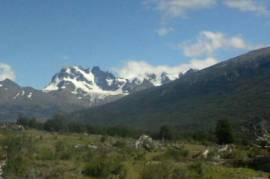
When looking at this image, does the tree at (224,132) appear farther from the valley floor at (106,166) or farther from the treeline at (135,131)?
the valley floor at (106,166)

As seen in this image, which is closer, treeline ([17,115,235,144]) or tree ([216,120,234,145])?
tree ([216,120,234,145])

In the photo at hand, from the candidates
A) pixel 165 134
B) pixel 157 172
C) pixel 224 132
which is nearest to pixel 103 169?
pixel 157 172

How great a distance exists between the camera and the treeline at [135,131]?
93750 millimetres

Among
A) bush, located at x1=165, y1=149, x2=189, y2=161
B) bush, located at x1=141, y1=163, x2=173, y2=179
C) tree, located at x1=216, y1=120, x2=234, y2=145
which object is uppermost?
tree, located at x1=216, y1=120, x2=234, y2=145

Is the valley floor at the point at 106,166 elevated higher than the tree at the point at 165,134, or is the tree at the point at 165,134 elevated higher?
the tree at the point at 165,134

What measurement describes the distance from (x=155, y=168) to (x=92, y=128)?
118915 millimetres

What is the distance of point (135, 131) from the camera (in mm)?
154375

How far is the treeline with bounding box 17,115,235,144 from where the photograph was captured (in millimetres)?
93750

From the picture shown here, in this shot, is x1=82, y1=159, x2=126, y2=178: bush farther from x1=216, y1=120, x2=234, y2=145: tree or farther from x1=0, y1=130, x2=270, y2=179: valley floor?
x1=216, y1=120, x2=234, y2=145: tree

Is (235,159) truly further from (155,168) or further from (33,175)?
(33,175)

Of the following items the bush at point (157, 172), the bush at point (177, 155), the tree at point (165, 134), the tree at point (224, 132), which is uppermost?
the tree at point (165, 134)

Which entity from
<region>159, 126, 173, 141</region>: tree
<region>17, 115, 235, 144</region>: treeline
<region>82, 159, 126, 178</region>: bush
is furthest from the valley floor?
<region>159, 126, 173, 141</region>: tree

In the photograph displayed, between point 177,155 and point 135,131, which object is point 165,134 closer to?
point 135,131

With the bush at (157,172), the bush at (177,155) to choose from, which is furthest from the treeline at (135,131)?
the bush at (157,172)
